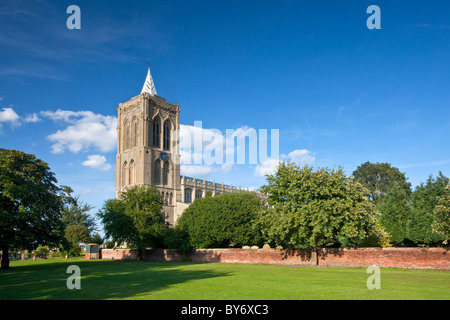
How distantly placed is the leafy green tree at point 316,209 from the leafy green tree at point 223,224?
39.7 ft

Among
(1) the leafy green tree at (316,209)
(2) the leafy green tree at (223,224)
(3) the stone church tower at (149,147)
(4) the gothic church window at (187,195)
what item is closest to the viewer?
(1) the leafy green tree at (316,209)

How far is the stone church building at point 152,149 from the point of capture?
8346 centimetres

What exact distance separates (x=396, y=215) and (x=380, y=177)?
36738 mm

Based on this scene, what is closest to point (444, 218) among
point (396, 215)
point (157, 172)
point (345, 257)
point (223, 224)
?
point (345, 257)

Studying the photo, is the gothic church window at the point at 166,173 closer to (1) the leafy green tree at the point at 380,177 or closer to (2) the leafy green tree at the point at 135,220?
(2) the leafy green tree at the point at 135,220

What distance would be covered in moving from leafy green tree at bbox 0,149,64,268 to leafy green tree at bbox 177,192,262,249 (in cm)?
1648

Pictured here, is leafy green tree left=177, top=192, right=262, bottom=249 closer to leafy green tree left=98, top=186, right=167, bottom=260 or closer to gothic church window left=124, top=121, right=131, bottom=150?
leafy green tree left=98, top=186, right=167, bottom=260

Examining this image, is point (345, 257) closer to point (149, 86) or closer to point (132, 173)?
point (132, 173)

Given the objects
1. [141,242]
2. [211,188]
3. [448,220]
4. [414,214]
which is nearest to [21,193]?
[141,242]

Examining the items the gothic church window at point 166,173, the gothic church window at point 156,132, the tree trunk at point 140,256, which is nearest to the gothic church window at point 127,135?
the gothic church window at point 156,132

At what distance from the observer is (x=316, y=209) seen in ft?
97.8

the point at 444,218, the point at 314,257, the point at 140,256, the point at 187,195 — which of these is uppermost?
the point at 187,195
